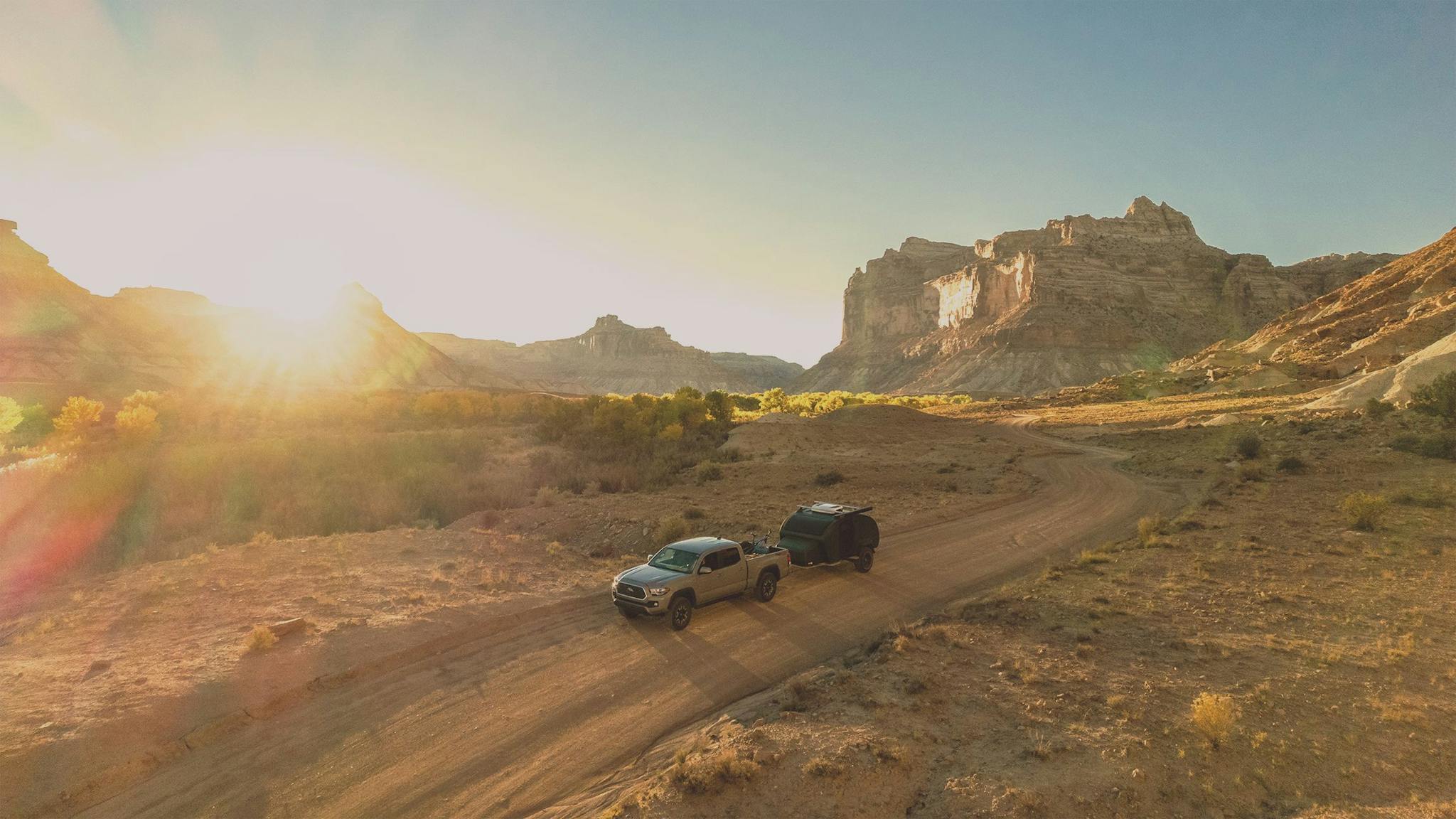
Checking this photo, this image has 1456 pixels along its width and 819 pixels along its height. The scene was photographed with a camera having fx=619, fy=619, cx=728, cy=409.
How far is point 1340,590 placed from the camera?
13.0m

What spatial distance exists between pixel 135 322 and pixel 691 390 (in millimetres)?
103900

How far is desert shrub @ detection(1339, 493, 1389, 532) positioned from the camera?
1719 centimetres

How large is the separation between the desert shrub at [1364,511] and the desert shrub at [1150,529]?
4.39 m

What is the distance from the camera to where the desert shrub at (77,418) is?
40156 mm

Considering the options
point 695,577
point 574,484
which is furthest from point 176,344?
point 695,577

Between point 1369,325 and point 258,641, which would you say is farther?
point 1369,325

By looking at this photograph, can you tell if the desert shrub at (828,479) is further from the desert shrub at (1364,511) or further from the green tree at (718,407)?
the green tree at (718,407)

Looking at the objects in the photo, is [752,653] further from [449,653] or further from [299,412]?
[299,412]

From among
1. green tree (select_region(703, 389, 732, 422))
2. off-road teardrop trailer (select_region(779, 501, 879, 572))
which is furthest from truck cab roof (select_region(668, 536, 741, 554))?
green tree (select_region(703, 389, 732, 422))

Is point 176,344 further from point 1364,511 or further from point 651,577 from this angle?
point 1364,511

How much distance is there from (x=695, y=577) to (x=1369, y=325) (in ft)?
306

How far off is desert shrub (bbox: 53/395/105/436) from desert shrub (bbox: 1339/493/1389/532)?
6266 cm

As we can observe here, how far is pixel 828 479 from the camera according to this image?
31062 millimetres

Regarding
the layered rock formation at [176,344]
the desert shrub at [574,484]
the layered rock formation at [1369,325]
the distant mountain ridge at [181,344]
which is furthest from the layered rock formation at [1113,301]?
the layered rock formation at [176,344]
